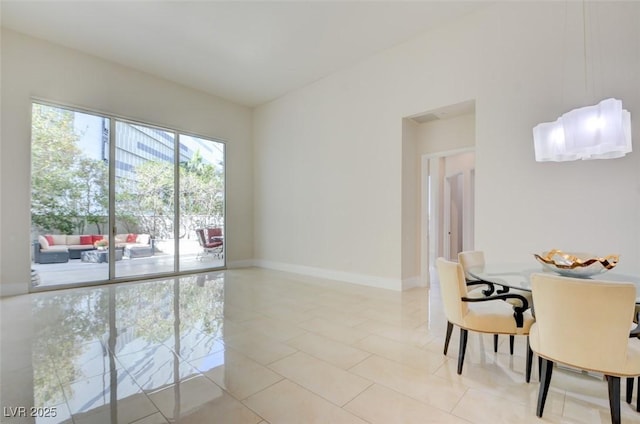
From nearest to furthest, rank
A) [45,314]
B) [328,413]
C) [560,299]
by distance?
[560,299] < [328,413] < [45,314]

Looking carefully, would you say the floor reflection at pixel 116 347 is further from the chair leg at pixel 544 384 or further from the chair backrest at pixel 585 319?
the chair backrest at pixel 585 319

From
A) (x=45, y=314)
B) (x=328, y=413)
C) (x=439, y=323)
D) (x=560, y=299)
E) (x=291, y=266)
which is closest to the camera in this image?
(x=560, y=299)

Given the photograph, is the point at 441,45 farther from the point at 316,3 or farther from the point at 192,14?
the point at 192,14

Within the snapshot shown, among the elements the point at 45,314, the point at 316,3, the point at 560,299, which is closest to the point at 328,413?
the point at 560,299

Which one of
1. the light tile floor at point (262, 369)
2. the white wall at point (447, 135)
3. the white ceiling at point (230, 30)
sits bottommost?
the light tile floor at point (262, 369)

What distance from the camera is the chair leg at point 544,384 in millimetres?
1786

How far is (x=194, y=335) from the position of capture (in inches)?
120

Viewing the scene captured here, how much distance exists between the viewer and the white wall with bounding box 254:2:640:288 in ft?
10.4

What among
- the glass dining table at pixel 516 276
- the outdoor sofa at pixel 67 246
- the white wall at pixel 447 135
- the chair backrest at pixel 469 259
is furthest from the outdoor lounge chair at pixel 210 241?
the glass dining table at pixel 516 276

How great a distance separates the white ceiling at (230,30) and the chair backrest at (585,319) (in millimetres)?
4005

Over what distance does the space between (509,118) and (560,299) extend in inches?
118

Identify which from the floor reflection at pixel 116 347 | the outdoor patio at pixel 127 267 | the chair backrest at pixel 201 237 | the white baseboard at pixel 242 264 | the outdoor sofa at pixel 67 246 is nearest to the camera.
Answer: the floor reflection at pixel 116 347

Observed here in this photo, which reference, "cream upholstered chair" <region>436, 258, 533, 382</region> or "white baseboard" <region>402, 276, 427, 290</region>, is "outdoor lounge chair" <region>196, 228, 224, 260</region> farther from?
"cream upholstered chair" <region>436, 258, 533, 382</region>

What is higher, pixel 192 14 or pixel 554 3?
pixel 192 14
